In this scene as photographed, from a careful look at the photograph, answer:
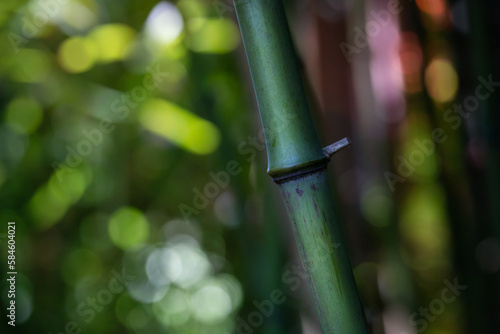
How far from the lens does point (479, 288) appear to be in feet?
2.82

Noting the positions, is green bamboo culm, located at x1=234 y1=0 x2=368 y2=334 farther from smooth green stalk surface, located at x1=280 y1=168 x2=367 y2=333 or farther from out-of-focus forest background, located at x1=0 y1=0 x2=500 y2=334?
out-of-focus forest background, located at x1=0 y1=0 x2=500 y2=334

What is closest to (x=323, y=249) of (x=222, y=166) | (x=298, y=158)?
(x=298, y=158)

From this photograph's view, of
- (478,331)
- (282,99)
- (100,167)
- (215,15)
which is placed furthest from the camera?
(100,167)

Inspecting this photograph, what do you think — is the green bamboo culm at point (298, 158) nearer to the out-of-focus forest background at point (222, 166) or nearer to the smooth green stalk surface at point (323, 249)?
the smooth green stalk surface at point (323, 249)

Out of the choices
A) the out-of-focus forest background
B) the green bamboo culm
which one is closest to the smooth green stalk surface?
the green bamboo culm

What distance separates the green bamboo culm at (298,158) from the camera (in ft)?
1.42

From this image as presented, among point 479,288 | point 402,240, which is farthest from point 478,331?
point 402,240

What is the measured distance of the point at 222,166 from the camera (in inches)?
40.2

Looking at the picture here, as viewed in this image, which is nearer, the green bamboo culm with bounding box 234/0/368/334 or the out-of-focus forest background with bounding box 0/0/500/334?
the green bamboo culm with bounding box 234/0/368/334

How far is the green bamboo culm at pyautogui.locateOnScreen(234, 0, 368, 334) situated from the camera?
0.43 meters

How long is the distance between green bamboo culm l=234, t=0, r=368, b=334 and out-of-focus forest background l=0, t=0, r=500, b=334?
453 millimetres

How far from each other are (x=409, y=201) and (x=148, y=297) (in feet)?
2.03

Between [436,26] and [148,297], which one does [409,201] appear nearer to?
[436,26]

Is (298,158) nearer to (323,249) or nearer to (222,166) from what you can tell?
(323,249)
